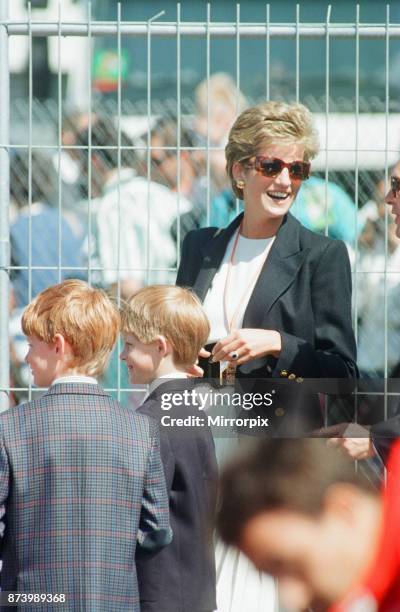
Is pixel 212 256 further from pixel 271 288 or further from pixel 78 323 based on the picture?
pixel 78 323

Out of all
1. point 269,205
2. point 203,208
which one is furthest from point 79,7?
point 269,205

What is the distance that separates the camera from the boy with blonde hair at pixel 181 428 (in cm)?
404

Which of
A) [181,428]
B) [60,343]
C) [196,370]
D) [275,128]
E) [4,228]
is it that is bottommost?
[181,428]

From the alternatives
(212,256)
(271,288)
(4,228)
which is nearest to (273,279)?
(271,288)

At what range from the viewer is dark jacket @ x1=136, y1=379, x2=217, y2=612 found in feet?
13.0

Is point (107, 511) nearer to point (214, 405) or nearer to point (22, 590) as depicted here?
point (22, 590)

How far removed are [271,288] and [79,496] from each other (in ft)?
3.20

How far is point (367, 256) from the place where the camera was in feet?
16.2

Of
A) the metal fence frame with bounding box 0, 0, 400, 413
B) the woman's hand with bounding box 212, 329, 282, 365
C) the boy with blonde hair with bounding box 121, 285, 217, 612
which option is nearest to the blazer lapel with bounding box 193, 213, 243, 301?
the boy with blonde hair with bounding box 121, 285, 217, 612

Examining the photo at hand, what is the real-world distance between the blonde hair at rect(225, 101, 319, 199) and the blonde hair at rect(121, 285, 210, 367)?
22.3 inches

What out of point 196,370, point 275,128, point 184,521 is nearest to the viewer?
point 184,521

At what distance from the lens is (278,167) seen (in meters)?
4.36

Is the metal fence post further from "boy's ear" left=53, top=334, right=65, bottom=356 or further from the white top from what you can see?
"boy's ear" left=53, top=334, right=65, bottom=356

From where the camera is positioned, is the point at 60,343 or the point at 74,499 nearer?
the point at 74,499
